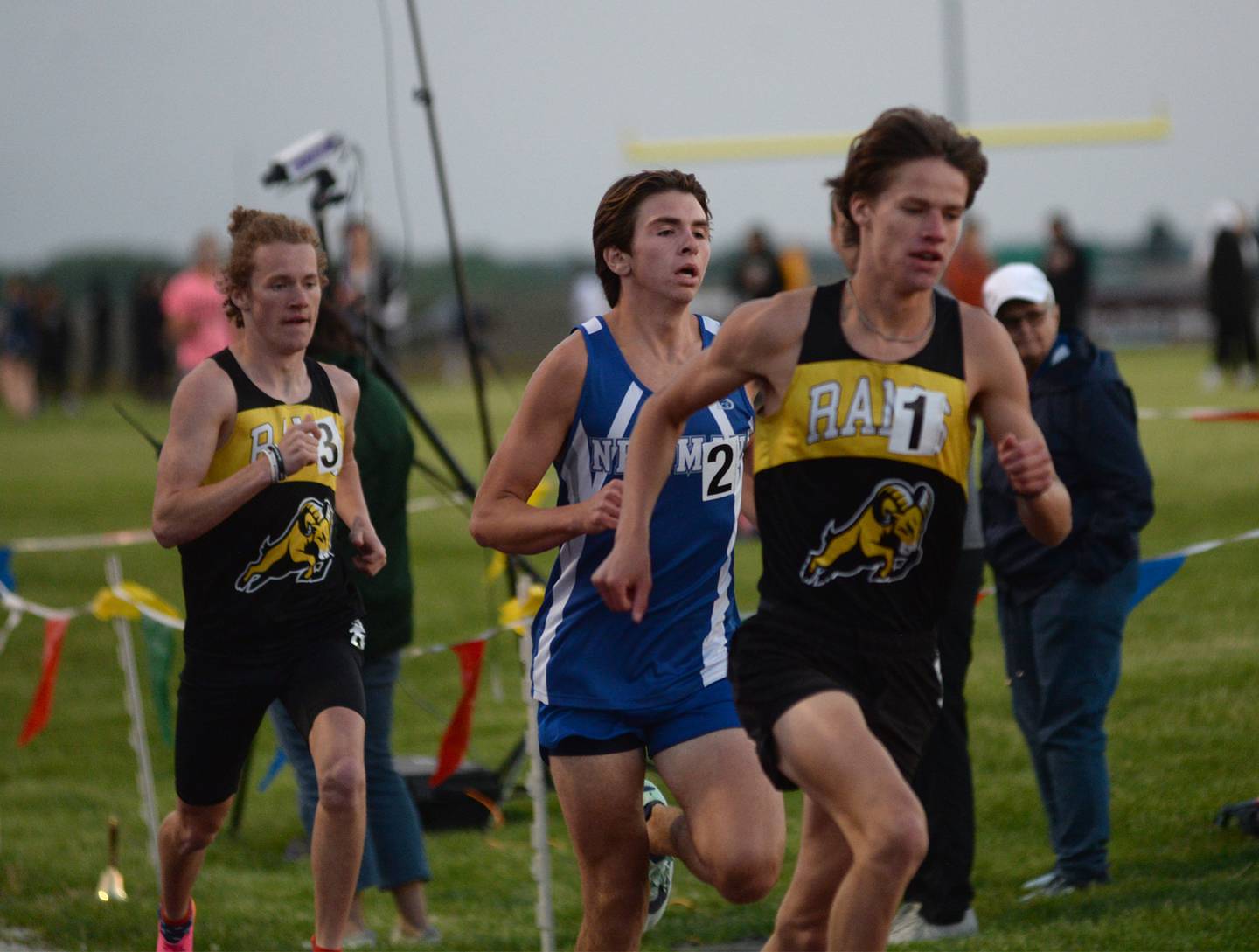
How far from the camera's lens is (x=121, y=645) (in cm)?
686

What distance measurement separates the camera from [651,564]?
4.21 meters

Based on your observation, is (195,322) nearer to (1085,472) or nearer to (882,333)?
(1085,472)

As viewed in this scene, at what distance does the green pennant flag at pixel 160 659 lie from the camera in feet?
22.2

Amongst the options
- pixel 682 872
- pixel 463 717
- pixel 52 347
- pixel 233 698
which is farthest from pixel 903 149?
pixel 52 347

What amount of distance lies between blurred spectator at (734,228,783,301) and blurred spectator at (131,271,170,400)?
19.1 m

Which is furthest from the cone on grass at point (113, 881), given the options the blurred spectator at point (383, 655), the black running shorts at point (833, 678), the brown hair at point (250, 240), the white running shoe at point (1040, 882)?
the black running shorts at point (833, 678)

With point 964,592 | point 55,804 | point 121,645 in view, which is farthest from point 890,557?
point 55,804

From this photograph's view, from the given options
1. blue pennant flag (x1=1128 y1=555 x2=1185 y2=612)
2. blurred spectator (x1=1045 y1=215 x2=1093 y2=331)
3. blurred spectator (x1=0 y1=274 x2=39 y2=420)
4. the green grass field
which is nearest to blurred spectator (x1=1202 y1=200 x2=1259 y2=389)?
blurred spectator (x1=1045 y1=215 x2=1093 y2=331)

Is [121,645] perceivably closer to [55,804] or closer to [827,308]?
[55,804]

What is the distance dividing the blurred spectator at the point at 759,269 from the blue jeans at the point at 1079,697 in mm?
13443

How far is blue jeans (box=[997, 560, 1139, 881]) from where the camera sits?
5.91m

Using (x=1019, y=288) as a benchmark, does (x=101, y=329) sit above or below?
below

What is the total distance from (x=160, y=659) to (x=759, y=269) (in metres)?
13.5

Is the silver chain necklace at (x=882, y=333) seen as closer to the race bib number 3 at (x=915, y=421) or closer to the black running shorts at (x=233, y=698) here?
the race bib number 3 at (x=915, y=421)
